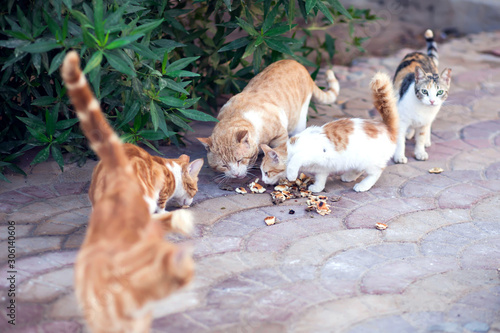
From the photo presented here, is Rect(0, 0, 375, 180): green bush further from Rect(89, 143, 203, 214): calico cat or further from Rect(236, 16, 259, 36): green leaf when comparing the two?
Rect(89, 143, 203, 214): calico cat

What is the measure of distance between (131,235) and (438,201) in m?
2.73

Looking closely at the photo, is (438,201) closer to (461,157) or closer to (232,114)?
(461,157)

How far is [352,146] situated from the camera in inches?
157

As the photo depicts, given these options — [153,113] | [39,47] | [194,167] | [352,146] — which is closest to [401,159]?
[352,146]

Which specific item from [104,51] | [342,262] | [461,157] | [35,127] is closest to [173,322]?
[342,262]

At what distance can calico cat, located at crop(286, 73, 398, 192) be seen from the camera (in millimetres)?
3992

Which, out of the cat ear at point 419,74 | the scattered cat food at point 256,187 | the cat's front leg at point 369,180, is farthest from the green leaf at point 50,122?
the cat ear at point 419,74

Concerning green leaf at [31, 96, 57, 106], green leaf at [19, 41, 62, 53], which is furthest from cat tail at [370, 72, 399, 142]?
green leaf at [31, 96, 57, 106]

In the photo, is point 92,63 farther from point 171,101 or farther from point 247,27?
point 247,27

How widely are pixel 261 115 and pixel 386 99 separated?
1.11m

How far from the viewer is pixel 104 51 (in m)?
3.10

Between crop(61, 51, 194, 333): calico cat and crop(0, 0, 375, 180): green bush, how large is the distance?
0.97 meters

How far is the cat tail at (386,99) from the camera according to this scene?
157 inches

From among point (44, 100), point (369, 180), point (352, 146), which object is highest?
point (44, 100)
